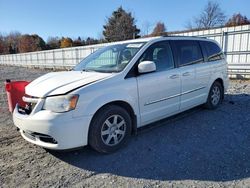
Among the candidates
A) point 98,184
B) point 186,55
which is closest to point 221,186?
point 98,184

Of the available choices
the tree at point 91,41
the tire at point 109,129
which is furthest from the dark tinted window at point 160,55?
the tree at point 91,41

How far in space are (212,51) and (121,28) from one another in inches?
1407

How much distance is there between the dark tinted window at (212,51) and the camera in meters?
5.04

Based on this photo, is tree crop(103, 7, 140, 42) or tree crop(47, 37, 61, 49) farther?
tree crop(47, 37, 61, 49)

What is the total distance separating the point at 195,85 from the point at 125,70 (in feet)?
6.34

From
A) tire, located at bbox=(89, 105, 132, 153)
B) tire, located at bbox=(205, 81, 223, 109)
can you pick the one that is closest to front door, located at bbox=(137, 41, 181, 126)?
tire, located at bbox=(89, 105, 132, 153)

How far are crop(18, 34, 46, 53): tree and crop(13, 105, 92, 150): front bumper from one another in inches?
2464

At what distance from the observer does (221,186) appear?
251 cm

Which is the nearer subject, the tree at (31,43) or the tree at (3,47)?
the tree at (31,43)

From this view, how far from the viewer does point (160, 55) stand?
157 inches

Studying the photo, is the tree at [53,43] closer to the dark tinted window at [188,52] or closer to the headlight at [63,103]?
the dark tinted window at [188,52]

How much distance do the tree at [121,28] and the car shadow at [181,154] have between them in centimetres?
3369

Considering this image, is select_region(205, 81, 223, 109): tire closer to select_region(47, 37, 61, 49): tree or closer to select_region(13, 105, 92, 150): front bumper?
select_region(13, 105, 92, 150): front bumper

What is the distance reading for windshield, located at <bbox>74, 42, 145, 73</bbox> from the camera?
3.60m
